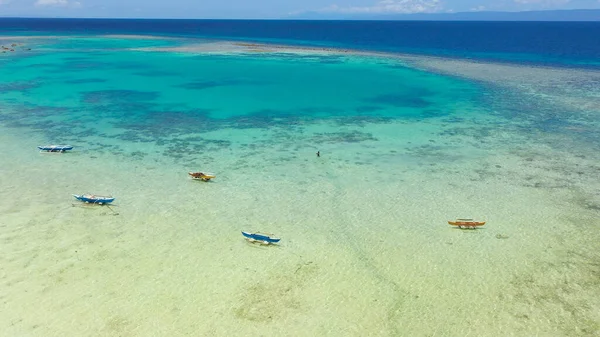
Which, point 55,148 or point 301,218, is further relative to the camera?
point 55,148

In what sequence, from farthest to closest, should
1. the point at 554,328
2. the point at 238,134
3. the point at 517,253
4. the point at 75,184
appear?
1. the point at 238,134
2. the point at 75,184
3. the point at 517,253
4. the point at 554,328

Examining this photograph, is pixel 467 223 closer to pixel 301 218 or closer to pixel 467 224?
pixel 467 224

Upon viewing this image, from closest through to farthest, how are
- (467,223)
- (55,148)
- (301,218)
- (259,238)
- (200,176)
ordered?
(259,238), (467,223), (301,218), (200,176), (55,148)

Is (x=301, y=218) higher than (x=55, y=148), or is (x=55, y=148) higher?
(x=55, y=148)

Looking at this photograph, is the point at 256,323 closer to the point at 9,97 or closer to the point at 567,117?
the point at 567,117

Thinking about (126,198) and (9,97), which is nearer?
(126,198)

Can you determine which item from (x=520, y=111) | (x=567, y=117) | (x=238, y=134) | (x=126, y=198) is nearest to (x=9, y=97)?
(x=238, y=134)

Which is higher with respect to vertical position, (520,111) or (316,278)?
(520,111)

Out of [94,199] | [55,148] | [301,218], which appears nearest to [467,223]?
[301,218]
